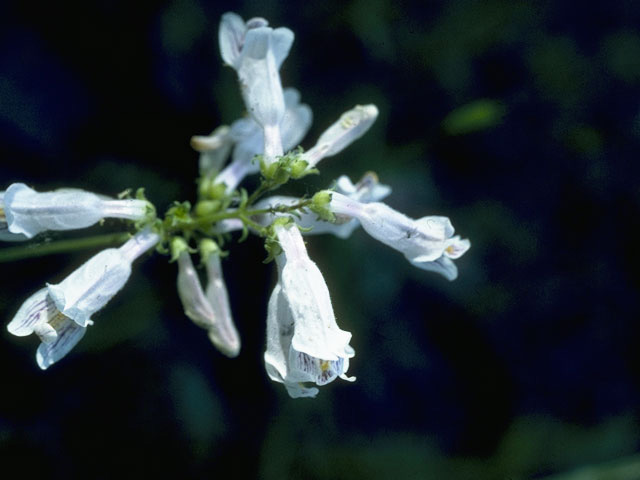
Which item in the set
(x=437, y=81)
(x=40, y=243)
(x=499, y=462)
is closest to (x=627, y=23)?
(x=437, y=81)

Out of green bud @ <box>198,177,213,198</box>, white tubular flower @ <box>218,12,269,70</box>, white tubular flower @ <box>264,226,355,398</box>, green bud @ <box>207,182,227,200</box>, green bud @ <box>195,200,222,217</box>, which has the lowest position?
white tubular flower @ <box>264,226,355,398</box>

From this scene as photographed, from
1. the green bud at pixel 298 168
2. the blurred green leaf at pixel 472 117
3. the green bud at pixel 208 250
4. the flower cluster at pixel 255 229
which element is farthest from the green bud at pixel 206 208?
the blurred green leaf at pixel 472 117

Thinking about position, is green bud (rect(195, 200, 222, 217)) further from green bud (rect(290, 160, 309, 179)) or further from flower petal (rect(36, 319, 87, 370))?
flower petal (rect(36, 319, 87, 370))

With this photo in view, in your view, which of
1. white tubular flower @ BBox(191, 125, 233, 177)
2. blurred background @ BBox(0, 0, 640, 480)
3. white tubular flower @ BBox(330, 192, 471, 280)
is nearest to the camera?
white tubular flower @ BBox(330, 192, 471, 280)

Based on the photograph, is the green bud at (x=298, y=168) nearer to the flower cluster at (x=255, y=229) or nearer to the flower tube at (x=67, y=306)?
the flower cluster at (x=255, y=229)

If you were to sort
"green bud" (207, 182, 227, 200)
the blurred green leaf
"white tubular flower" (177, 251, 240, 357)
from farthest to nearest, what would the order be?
the blurred green leaf, "green bud" (207, 182, 227, 200), "white tubular flower" (177, 251, 240, 357)

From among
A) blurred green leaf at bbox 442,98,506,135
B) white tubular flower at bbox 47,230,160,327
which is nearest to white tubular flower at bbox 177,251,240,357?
white tubular flower at bbox 47,230,160,327

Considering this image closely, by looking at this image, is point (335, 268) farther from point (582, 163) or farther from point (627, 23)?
point (627, 23)

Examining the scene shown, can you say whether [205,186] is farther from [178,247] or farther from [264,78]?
[264,78]
